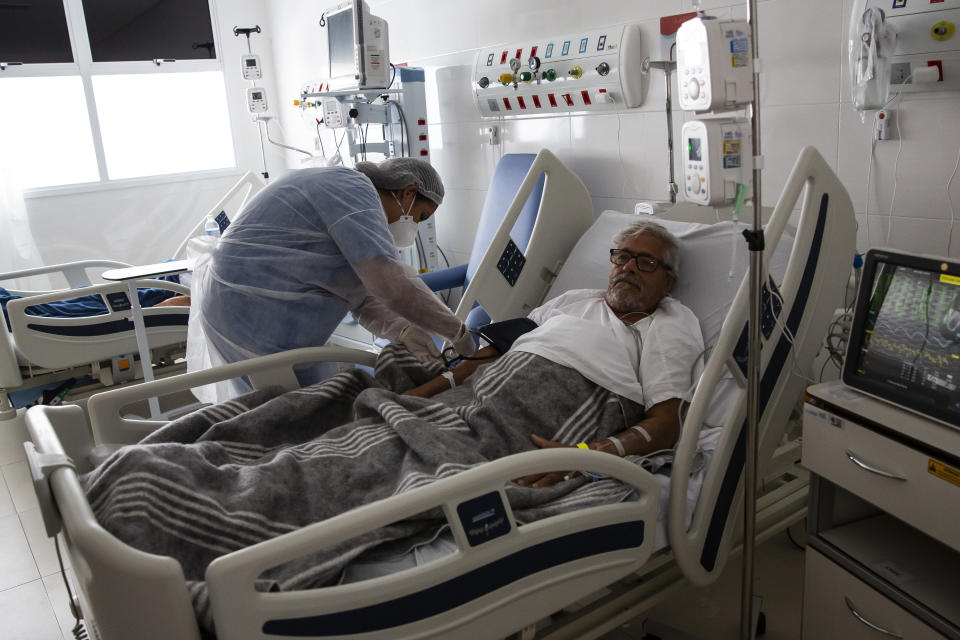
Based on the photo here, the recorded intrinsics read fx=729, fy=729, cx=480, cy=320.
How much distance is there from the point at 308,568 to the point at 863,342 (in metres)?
1.30

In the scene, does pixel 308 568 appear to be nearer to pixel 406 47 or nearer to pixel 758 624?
pixel 758 624

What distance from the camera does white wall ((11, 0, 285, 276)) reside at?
208 inches

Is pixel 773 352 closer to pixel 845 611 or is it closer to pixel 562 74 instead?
pixel 845 611

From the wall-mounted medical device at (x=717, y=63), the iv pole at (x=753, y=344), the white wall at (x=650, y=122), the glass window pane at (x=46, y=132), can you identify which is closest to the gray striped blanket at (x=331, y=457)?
the iv pole at (x=753, y=344)

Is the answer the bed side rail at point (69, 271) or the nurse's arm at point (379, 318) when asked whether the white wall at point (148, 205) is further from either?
the nurse's arm at point (379, 318)

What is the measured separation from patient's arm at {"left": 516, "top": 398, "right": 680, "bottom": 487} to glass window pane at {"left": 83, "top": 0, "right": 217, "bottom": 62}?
205 inches

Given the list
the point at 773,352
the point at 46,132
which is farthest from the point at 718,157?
the point at 46,132

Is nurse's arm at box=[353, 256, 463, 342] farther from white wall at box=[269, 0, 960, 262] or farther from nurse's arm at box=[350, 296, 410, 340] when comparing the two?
white wall at box=[269, 0, 960, 262]

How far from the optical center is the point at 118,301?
3.67 m

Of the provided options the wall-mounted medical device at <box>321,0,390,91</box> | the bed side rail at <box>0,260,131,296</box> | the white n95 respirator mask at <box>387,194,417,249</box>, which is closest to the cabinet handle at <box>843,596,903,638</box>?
the white n95 respirator mask at <box>387,194,417,249</box>

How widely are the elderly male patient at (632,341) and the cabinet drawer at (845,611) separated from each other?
46 centimetres

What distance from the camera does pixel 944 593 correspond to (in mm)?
1518

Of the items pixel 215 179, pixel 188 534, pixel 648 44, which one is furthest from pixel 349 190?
pixel 215 179

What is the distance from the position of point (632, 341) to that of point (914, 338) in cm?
72
